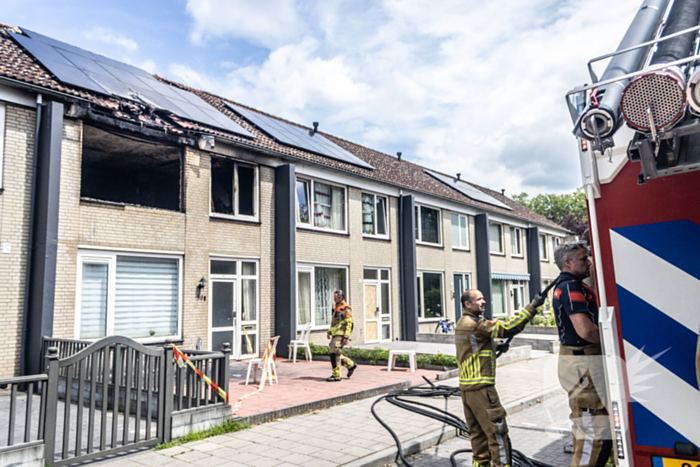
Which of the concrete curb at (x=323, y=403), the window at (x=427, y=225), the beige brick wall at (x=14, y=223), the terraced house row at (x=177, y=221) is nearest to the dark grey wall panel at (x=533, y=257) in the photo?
the window at (x=427, y=225)

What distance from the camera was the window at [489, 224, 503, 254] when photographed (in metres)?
26.5

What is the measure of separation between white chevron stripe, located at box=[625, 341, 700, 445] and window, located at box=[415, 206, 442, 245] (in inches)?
695

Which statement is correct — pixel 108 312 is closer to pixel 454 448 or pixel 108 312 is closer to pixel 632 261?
pixel 454 448

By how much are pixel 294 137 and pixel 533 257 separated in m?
18.6

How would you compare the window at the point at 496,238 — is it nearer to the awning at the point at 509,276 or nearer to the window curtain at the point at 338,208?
the awning at the point at 509,276

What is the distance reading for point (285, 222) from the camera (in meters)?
14.5

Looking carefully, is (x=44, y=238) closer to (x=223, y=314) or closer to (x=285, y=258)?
(x=223, y=314)

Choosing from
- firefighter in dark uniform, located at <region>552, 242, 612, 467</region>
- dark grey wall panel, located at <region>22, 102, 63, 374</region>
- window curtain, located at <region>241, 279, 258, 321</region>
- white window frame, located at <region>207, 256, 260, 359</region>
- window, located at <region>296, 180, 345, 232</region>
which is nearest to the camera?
firefighter in dark uniform, located at <region>552, 242, 612, 467</region>

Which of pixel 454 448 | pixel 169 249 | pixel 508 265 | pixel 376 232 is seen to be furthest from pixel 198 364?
pixel 508 265

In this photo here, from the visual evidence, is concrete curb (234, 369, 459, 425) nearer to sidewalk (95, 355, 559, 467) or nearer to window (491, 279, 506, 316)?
sidewalk (95, 355, 559, 467)

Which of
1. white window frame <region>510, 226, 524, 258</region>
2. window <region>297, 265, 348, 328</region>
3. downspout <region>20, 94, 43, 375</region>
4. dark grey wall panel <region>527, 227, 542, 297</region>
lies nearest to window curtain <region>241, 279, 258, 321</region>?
window <region>297, 265, 348, 328</region>

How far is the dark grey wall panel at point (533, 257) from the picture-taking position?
Result: 98.4ft

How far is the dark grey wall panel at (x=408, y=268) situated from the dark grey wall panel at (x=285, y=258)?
19.2 ft

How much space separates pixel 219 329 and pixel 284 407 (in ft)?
19.4
